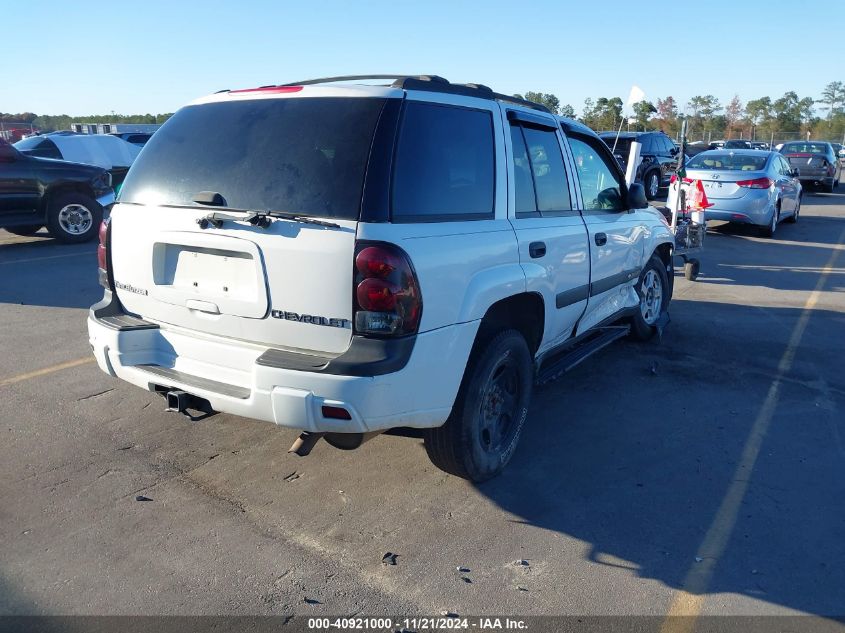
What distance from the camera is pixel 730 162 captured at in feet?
44.1

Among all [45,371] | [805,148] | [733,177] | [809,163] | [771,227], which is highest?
[805,148]

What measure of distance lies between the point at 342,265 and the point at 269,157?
0.72 meters

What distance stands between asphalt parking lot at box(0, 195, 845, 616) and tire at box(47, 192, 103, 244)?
250 inches

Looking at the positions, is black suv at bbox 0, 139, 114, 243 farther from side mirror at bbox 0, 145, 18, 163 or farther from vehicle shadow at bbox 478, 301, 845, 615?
vehicle shadow at bbox 478, 301, 845, 615

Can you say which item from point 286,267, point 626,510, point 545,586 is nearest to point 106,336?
point 286,267

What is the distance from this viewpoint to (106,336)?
3604 millimetres

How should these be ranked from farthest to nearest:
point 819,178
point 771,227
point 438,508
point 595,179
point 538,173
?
→ point 819,178, point 771,227, point 595,179, point 538,173, point 438,508

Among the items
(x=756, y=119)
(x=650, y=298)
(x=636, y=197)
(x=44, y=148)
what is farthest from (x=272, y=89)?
(x=756, y=119)

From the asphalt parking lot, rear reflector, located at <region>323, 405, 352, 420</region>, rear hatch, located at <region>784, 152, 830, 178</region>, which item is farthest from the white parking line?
rear hatch, located at <region>784, 152, 830, 178</region>

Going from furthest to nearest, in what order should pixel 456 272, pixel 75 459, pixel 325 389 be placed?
pixel 75 459
pixel 456 272
pixel 325 389

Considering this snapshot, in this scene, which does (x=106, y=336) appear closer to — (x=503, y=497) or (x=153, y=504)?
(x=153, y=504)

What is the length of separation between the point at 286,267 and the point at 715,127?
7242 centimetres

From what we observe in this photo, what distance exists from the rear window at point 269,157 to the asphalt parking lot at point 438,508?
5.00ft

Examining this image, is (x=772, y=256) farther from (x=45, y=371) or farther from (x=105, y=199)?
(x=105, y=199)
